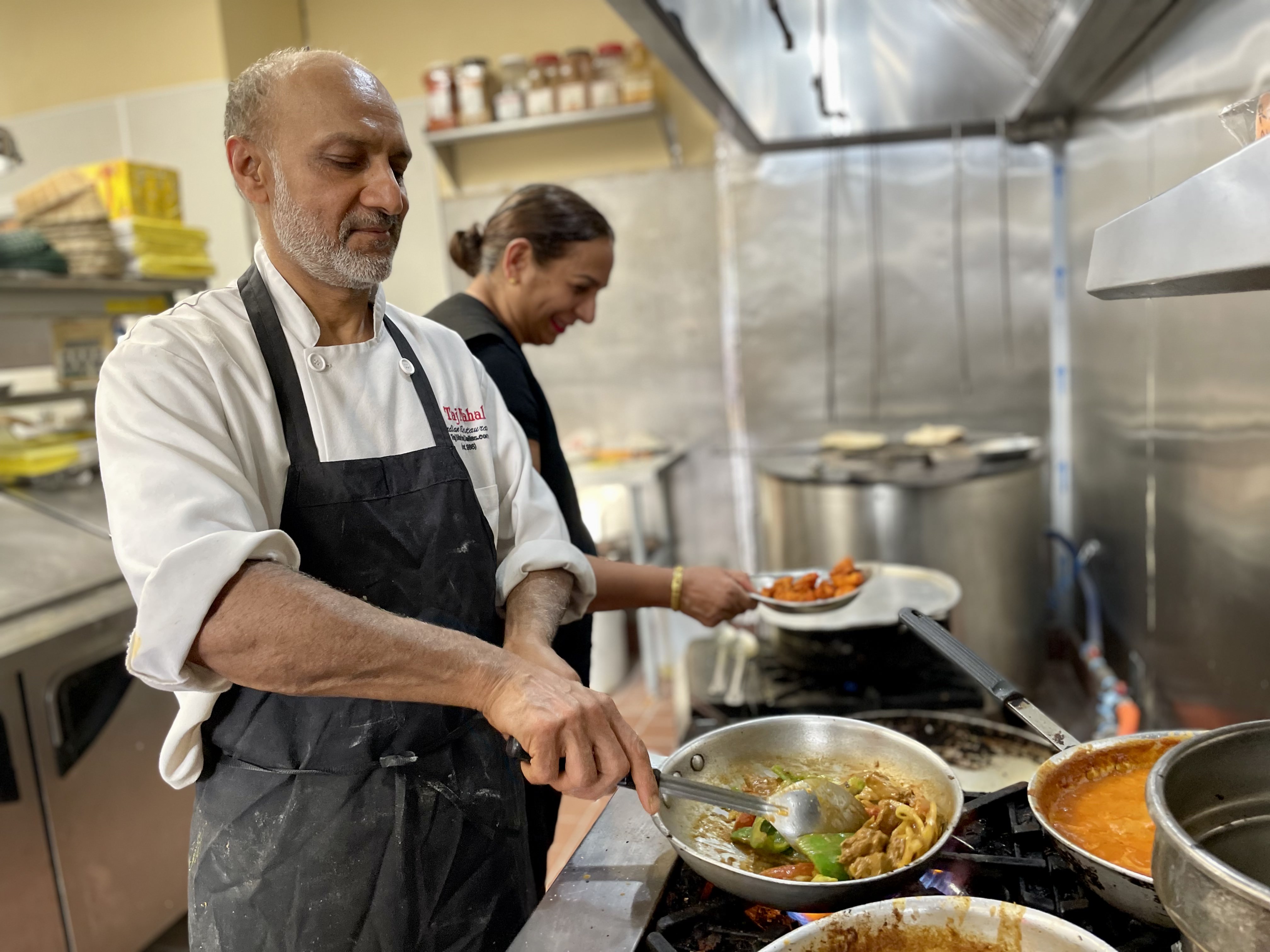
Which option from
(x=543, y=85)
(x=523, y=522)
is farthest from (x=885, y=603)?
(x=543, y=85)

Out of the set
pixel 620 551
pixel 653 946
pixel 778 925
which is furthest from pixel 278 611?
pixel 620 551

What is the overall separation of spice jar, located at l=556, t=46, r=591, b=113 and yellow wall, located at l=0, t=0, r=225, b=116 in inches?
65.8

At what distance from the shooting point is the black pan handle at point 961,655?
1187 millimetres

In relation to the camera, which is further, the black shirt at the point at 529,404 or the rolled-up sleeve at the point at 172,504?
the black shirt at the point at 529,404

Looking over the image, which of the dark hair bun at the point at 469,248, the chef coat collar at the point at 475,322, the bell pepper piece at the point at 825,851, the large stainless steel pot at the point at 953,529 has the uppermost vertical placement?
the dark hair bun at the point at 469,248

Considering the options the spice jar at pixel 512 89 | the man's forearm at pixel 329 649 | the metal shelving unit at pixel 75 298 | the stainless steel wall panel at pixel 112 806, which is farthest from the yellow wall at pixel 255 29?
the man's forearm at pixel 329 649

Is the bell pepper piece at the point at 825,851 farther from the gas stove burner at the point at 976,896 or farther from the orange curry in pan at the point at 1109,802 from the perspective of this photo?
the orange curry in pan at the point at 1109,802

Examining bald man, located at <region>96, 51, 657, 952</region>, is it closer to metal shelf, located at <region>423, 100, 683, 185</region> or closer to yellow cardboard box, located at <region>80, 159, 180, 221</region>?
yellow cardboard box, located at <region>80, 159, 180, 221</region>

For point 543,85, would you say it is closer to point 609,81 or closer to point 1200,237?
point 609,81

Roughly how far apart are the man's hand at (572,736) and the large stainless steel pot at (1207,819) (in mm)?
514

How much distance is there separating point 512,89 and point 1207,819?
4.73 metres

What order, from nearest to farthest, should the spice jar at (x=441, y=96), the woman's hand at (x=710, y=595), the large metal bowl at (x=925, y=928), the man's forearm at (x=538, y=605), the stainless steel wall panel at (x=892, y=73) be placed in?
the large metal bowl at (x=925, y=928)
the man's forearm at (x=538, y=605)
the woman's hand at (x=710, y=595)
the stainless steel wall panel at (x=892, y=73)
the spice jar at (x=441, y=96)

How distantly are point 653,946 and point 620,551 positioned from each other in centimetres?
346

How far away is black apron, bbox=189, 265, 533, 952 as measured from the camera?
4.04 feet
